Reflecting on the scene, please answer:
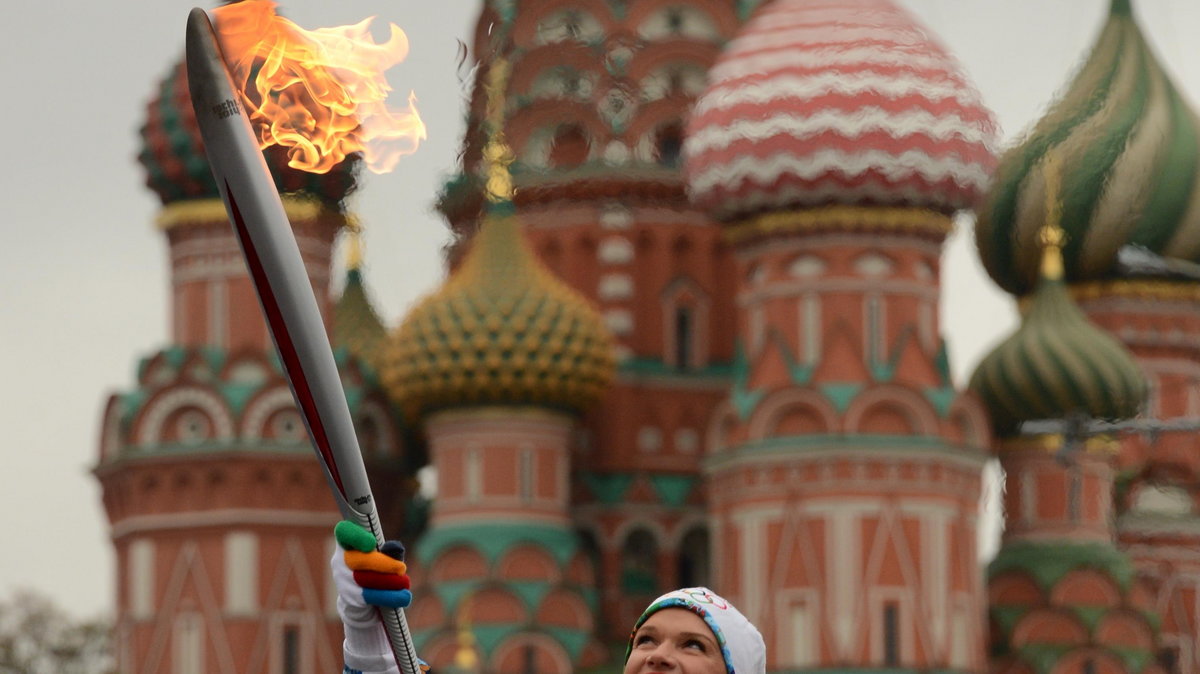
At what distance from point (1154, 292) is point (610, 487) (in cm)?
777

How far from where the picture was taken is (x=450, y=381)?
36.2 m

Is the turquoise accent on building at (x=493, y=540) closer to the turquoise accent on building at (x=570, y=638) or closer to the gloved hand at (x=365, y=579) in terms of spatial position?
the turquoise accent on building at (x=570, y=638)

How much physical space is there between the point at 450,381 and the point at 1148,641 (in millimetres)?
8655

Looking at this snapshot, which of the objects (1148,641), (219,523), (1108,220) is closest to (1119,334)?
(1108,220)

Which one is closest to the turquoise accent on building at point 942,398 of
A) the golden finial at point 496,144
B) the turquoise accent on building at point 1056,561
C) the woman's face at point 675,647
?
the turquoise accent on building at point 1056,561

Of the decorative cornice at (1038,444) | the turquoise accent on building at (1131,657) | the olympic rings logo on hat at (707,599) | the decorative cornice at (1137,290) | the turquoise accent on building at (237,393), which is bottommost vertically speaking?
the turquoise accent on building at (1131,657)

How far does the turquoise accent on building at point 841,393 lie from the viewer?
3544cm

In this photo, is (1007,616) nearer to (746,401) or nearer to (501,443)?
(746,401)

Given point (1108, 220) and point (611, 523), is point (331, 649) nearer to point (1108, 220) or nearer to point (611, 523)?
point (611, 523)

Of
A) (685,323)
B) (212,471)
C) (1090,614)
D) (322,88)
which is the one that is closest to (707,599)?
(322,88)

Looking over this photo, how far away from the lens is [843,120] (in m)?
35.7

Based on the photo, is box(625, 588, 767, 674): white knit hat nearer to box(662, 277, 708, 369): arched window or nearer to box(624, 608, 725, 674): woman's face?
box(624, 608, 725, 674): woman's face

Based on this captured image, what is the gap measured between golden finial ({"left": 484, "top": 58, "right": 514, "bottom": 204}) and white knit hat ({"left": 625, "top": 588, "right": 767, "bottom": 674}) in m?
28.0

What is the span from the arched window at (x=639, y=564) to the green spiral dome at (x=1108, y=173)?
203 inches
